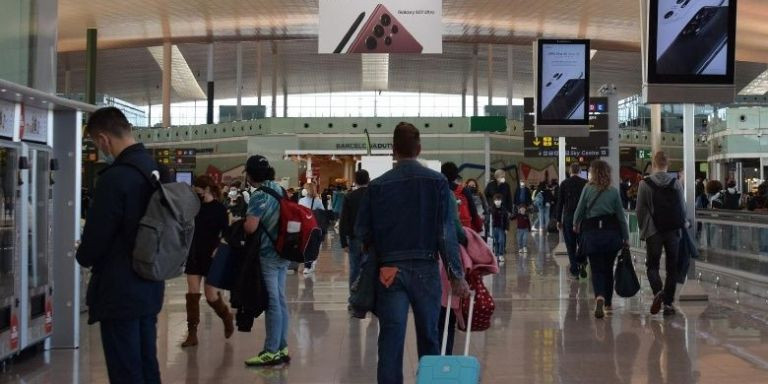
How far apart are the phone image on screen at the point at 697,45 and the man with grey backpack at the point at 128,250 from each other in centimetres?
783

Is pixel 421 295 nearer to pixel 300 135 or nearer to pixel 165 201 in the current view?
pixel 165 201

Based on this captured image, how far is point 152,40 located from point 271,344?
36.5 m

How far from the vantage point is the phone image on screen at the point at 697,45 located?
10438 millimetres

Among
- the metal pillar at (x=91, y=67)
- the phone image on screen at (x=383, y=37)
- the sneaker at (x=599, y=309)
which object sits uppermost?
the metal pillar at (x=91, y=67)

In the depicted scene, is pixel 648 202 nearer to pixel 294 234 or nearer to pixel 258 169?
pixel 294 234

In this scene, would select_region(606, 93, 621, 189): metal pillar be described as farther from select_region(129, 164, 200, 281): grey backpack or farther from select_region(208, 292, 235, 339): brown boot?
select_region(129, 164, 200, 281): grey backpack

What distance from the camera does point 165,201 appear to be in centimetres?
390

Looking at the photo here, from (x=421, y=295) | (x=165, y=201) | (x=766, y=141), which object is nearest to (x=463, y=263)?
(x=421, y=295)

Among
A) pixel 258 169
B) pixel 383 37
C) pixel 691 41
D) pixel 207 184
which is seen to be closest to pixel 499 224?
pixel 383 37

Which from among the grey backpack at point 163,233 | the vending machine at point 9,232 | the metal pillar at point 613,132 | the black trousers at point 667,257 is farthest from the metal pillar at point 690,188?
the metal pillar at point 613,132

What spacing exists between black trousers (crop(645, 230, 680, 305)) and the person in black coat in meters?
6.43

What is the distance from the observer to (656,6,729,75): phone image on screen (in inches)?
411

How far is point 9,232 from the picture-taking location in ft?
21.6

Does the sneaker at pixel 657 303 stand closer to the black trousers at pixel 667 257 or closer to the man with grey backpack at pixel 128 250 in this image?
the black trousers at pixel 667 257
